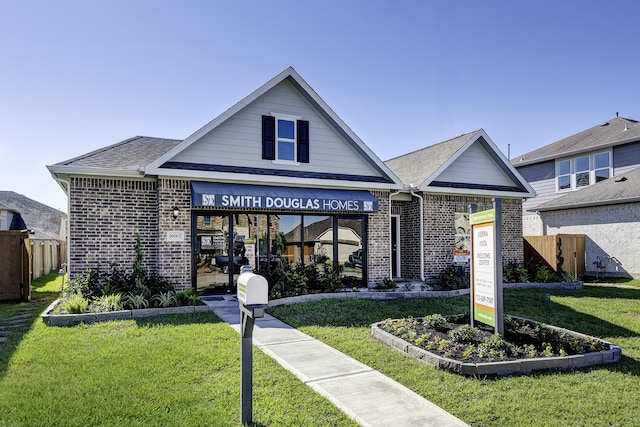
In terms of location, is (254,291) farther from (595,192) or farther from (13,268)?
(595,192)

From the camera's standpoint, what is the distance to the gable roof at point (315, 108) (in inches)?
459

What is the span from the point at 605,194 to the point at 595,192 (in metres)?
0.91

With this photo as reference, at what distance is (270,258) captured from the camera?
13.3 m

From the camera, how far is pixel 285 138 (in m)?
13.4

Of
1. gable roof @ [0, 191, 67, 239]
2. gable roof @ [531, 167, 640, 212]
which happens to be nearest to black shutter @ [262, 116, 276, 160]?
gable roof @ [531, 167, 640, 212]

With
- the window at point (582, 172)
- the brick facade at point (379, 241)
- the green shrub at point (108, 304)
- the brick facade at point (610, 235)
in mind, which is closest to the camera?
the green shrub at point (108, 304)

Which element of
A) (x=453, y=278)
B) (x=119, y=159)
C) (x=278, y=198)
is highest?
(x=119, y=159)

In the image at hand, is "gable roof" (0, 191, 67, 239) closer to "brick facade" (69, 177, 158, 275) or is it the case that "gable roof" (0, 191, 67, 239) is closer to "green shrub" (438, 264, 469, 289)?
"brick facade" (69, 177, 158, 275)

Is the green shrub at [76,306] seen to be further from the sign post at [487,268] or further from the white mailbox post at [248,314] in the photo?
the sign post at [487,268]

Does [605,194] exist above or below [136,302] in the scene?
above

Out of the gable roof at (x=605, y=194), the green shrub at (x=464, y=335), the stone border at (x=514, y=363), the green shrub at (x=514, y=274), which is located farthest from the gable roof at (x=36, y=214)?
the gable roof at (x=605, y=194)

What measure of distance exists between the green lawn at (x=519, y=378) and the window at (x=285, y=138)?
507 cm

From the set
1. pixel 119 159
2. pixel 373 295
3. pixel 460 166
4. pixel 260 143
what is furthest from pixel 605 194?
pixel 119 159

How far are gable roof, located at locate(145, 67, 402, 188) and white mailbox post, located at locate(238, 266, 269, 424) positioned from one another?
27.0 feet
